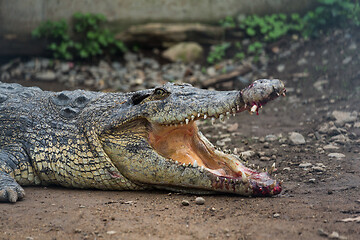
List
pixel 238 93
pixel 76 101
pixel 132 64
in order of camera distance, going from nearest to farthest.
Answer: pixel 238 93, pixel 76 101, pixel 132 64

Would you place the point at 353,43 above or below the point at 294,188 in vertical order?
above

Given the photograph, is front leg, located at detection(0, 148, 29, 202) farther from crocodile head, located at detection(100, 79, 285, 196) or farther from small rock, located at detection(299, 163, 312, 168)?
small rock, located at detection(299, 163, 312, 168)

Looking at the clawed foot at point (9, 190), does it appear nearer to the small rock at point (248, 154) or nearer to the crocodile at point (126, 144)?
the crocodile at point (126, 144)

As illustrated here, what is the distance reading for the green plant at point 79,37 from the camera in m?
9.23

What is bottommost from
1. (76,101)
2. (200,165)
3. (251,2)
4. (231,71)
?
(200,165)

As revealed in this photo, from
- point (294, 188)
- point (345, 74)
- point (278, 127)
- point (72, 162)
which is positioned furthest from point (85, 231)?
point (345, 74)

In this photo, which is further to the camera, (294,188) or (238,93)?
(294,188)

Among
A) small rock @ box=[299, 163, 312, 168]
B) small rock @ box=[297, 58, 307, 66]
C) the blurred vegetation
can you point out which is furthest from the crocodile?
the blurred vegetation

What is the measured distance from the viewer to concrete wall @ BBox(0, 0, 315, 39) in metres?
9.19

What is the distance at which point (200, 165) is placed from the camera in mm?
4070

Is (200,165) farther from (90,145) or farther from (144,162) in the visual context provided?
(90,145)

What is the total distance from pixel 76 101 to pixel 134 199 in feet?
3.94

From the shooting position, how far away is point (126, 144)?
4020 millimetres

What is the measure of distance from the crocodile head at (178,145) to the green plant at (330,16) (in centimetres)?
563
